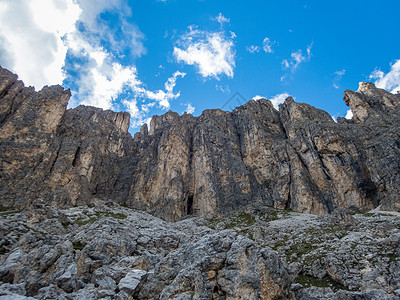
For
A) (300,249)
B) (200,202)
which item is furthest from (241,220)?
(300,249)

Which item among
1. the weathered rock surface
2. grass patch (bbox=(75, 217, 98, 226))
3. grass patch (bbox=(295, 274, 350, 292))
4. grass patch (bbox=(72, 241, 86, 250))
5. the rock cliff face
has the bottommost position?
grass patch (bbox=(295, 274, 350, 292))

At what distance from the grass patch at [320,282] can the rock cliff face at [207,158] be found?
4632cm

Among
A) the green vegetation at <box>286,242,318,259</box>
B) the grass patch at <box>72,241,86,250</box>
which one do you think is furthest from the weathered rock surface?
the green vegetation at <box>286,242,318,259</box>

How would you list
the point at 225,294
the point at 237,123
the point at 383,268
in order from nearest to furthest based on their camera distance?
the point at 225,294 → the point at 383,268 → the point at 237,123

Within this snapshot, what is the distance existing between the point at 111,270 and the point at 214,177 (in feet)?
224

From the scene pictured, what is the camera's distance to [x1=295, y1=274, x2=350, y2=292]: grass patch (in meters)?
25.8

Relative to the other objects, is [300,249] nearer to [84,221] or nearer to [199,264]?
[199,264]

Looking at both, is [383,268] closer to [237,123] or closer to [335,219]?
[335,219]

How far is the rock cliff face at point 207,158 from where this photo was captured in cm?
7150

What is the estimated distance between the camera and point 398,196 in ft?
199

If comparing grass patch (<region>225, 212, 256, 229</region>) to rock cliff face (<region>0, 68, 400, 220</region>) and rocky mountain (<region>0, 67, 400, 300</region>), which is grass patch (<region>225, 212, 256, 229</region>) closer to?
rocky mountain (<region>0, 67, 400, 300</region>)

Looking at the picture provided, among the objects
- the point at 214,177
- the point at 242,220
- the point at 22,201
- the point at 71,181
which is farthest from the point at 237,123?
the point at 22,201

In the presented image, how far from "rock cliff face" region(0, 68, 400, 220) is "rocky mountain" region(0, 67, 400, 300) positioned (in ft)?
1.54

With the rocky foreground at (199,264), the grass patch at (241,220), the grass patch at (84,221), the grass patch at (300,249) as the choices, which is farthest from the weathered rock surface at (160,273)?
the grass patch at (241,220)
